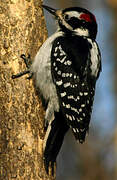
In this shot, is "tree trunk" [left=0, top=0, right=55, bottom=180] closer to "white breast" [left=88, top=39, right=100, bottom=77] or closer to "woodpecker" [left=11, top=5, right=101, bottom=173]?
"woodpecker" [left=11, top=5, right=101, bottom=173]

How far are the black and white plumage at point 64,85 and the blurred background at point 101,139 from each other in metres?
4.05

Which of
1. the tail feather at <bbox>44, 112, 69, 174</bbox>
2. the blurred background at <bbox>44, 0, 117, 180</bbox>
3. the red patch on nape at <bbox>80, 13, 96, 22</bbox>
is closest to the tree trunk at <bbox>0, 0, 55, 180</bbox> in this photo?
the tail feather at <bbox>44, 112, 69, 174</bbox>

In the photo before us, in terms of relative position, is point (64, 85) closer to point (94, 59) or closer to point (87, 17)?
point (94, 59)

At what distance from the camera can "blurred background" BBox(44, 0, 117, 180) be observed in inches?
335

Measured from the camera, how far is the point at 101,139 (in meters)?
8.75

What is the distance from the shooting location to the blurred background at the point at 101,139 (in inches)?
335

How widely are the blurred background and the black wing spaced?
13.4 ft

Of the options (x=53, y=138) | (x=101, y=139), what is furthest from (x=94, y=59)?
(x=101, y=139)

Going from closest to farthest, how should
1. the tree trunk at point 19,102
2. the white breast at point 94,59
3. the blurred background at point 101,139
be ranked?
1. the tree trunk at point 19,102
2. the white breast at point 94,59
3. the blurred background at point 101,139

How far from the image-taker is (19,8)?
4176 millimetres

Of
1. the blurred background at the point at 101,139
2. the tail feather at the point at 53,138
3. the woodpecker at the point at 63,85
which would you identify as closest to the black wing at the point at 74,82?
the woodpecker at the point at 63,85

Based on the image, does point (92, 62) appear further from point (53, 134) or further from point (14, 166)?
point (14, 166)

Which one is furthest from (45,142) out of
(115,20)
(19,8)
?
(115,20)

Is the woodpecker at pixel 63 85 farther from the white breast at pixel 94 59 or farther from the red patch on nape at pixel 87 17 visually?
the red patch on nape at pixel 87 17
